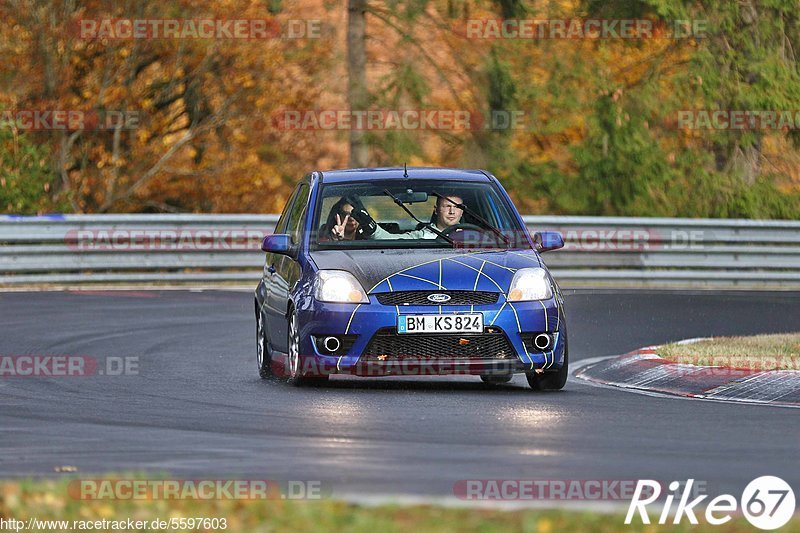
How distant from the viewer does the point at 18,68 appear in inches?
1271

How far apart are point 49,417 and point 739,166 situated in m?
26.2

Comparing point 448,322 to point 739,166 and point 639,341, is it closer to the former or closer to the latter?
point 639,341

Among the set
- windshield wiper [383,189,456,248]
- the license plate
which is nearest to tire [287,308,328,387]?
the license plate

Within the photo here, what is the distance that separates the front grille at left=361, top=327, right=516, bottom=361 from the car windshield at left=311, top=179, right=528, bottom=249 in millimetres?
1034

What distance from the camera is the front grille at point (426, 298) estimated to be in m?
12.8

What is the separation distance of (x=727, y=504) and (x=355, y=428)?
333 centimetres

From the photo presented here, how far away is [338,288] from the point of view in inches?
512

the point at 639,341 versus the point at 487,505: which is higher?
the point at 487,505

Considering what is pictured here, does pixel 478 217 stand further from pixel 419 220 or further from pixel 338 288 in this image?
pixel 338 288

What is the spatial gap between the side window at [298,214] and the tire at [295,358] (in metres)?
0.90

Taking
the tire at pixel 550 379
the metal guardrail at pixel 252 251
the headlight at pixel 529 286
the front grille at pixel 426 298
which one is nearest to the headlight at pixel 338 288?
the front grille at pixel 426 298

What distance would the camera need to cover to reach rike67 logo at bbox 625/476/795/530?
23.8ft

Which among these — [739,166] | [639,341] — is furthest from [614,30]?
[639,341]

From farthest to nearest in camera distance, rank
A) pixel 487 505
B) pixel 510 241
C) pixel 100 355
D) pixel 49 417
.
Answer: pixel 100 355 → pixel 510 241 → pixel 49 417 → pixel 487 505
